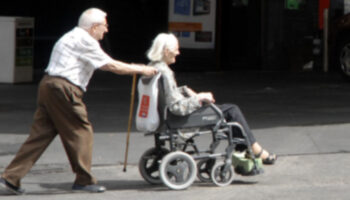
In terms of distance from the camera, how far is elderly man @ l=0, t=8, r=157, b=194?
7.34m

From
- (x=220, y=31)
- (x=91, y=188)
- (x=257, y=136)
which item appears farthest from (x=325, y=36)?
(x=91, y=188)

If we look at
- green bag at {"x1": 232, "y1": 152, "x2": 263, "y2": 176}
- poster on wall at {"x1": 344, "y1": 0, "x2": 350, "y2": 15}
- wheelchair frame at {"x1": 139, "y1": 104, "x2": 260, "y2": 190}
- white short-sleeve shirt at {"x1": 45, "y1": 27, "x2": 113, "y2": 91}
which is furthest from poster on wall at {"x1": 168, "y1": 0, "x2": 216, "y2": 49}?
white short-sleeve shirt at {"x1": 45, "y1": 27, "x2": 113, "y2": 91}

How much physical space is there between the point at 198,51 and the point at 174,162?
31.8 feet

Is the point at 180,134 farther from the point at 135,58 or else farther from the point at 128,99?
the point at 135,58

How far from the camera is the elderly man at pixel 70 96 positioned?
7.34 m

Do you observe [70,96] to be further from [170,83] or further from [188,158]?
[188,158]

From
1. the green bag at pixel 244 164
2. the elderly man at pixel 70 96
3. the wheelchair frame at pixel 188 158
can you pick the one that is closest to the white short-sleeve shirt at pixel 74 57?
the elderly man at pixel 70 96

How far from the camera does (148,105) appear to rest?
7543 millimetres

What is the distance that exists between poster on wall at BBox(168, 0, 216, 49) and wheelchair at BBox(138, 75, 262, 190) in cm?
916

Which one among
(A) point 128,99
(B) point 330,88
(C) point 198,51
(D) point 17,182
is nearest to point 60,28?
(C) point 198,51

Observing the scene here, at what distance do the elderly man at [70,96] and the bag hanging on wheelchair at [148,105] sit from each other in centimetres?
15

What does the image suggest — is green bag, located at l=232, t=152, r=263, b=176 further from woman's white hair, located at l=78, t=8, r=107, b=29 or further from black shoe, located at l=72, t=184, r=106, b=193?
woman's white hair, located at l=78, t=8, r=107, b=29

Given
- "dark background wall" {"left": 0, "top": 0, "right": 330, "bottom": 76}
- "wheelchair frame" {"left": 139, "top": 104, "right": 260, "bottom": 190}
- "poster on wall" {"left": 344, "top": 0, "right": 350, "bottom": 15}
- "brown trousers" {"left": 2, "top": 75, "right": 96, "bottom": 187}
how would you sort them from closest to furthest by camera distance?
1. "brown trousers" {"left": 2, "top": 75, "right": 96, "bottom": 187}
2. "wheelchair frame" {"left": 139, "top": 104, "right": 260, "bottom": 190}
3. "dark background wall" {"left": 0, "top": 0, "right": 330, "bottom": 76}
4. "poster on wall" {"left": 344, "top": 0, "right": 350, "bottom": 15}

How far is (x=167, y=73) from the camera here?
757 cm
